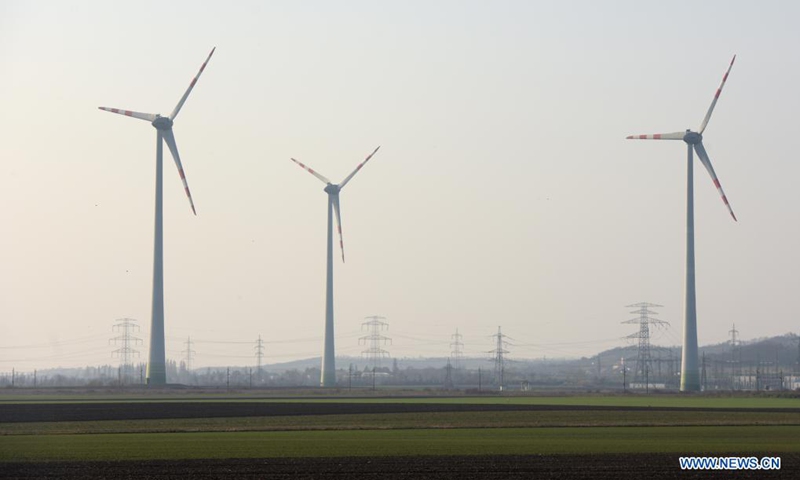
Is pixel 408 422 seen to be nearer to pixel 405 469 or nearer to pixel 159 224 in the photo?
pixel 405 469

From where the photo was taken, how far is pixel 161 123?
6014 inches

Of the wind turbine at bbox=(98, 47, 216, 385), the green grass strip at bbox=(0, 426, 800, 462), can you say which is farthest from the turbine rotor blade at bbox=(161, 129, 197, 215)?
the green grass strip at bbox=(0, 426, 800, 462)

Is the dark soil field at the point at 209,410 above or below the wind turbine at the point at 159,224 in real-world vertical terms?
Result: below

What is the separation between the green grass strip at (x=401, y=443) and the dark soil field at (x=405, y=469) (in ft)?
8.91

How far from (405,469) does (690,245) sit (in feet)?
344

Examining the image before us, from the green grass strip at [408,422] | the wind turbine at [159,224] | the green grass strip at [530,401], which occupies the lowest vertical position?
the green grass strip at [530,401]

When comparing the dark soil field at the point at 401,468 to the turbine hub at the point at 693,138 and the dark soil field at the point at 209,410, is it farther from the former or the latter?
the turbine hub at the point at 693,138

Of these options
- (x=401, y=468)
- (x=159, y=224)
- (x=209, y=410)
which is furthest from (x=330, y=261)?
(x=401, y=468)

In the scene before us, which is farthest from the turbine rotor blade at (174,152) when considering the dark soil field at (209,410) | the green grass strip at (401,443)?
the green grass strip at (401,443)

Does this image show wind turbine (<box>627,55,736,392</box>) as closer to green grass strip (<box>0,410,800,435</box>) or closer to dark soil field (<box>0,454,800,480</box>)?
→ green grass strip (<box>0,410,800,435</box>)

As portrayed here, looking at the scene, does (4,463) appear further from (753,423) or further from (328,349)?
(328,349)

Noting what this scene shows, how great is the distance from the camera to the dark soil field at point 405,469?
154 ft

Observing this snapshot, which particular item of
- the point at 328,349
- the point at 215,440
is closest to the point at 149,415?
the point at 215,440

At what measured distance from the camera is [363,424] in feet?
261
